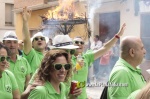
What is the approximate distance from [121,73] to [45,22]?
1519cm

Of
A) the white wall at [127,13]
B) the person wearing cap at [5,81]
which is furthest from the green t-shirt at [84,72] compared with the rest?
the white wall at [127,13]

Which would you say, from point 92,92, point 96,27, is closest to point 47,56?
point 92,92

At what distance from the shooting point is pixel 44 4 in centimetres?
2086

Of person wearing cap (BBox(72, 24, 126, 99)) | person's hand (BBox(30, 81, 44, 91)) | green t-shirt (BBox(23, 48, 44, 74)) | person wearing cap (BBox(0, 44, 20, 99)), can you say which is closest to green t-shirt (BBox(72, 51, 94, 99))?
person wearing cap (BBox(72, 24, 126, 99))

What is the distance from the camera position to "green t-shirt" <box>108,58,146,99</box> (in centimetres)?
329

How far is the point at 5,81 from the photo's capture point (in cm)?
364

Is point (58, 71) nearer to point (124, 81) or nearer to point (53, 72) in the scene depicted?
point (53, 72)

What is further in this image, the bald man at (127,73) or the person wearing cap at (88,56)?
the person wearing cap at (88,56)

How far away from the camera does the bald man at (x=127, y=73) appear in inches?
130

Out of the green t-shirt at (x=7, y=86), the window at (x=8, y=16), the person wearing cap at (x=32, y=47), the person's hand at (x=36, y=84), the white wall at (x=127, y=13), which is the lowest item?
the green t-shirt at (x=7, y=86)

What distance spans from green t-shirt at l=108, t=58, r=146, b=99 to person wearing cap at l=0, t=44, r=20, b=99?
106 cm

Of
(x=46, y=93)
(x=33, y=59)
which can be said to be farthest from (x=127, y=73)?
(x=33, y=59)

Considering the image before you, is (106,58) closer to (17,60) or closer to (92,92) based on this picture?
(92,92)

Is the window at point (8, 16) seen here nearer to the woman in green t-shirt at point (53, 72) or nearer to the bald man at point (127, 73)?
the bald man at point (127, 73)
